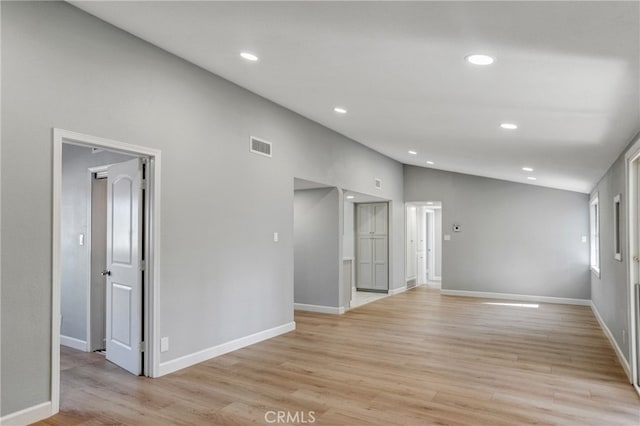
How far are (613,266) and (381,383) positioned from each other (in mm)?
3285

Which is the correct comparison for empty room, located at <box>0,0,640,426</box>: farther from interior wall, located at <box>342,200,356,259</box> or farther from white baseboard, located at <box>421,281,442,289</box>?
white baseboard, located at <box>421,281,442,289</box>

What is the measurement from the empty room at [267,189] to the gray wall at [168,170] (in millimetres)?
19

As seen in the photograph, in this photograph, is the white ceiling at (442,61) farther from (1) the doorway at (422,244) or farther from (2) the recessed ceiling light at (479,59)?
Answer: (1) the doorway at (422,244)

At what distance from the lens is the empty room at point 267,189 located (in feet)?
9.57

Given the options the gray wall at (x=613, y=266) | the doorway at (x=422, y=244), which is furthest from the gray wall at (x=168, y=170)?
the doorway at (x=422, y=244)

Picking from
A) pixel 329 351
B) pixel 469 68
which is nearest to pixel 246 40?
pixel 469 68

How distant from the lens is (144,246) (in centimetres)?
412

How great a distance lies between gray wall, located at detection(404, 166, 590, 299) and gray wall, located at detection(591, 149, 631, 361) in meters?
2.14

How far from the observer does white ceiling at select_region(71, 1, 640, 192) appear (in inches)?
87.3

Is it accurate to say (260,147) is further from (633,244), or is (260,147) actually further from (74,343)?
(633,244)

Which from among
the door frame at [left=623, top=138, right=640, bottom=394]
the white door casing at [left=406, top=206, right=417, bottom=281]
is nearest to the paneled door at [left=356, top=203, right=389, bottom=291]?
the white door casing at [left=406, top=206, right=417, bottom=281]

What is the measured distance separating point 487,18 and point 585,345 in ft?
15.9

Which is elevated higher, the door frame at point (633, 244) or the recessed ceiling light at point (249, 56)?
the recessed ceiling light at point (249, 56)

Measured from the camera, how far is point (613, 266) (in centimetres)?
505
